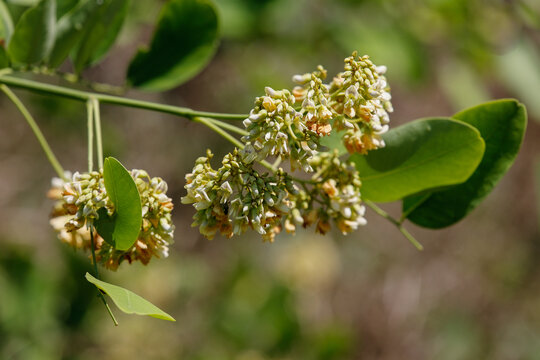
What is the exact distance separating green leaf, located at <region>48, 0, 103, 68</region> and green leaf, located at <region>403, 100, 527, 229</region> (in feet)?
2.90

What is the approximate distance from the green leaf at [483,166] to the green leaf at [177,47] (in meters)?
0.71

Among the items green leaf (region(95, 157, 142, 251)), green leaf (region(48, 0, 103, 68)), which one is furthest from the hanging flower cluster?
green leaf (region(48, 0, 103, 68))

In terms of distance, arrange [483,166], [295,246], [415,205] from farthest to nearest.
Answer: [295,246]
[415,205]
[483,166]

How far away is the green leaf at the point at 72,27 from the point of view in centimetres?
130

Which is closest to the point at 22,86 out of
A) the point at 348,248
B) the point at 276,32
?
the point at 276,32

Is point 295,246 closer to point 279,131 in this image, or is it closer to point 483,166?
point 483,166

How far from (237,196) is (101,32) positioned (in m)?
0.66

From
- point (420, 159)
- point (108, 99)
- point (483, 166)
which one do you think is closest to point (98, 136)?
point (108, 99)

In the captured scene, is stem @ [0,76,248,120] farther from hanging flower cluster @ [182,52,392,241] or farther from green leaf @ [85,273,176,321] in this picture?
green leaf @ [85,273,176,321]

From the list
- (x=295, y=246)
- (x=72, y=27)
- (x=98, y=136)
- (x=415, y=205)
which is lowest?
(x=295, y=246)

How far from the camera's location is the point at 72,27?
132 centimetres

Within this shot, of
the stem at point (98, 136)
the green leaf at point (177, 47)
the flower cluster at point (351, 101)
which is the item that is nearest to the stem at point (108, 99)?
the stem at point (98, 136)

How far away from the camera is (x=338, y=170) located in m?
1.18

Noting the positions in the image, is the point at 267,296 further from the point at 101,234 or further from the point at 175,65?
the point at 101,234
